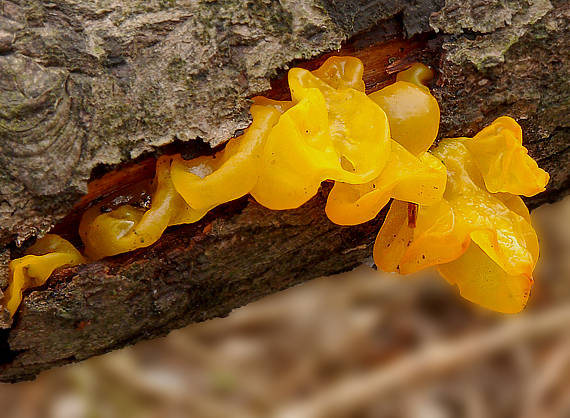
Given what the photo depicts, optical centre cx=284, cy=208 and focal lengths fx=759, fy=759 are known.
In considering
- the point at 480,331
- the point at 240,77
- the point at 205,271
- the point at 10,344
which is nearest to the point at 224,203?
the point at 205,271

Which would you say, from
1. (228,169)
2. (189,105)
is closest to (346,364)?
(228,169)

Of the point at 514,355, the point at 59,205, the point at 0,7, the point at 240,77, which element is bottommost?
the point at 514,355

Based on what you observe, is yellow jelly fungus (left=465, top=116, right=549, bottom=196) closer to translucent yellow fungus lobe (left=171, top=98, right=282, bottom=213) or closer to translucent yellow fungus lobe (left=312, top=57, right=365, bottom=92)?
translucent yellow fungus lobe (left=312, top=57, right=365, bottom=92)

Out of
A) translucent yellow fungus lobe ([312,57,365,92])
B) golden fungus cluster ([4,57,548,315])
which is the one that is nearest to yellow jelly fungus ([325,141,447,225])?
golden fungus cluster ([4,57,548,315])

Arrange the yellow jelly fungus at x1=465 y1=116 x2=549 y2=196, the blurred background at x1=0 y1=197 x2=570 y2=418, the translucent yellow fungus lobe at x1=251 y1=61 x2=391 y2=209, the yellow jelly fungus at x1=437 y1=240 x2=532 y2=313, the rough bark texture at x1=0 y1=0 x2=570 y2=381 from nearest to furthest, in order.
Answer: the rough bark texture at x1=0 y1=0 x2=570 y2=381 < the translucent yellow fungus lobe at x1=251 y1=61 x2=391 y2=209 < the yellow jelly fungus at x1=465 y1=116 x2=549 y2=196 < the yellow jelly fungus at x1=437 y1=240 x2=532 y2=313 < the blurred background at x1=0 y1=197 x2=570 y2=418

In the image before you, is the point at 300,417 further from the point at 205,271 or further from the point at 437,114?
the point at 437,114

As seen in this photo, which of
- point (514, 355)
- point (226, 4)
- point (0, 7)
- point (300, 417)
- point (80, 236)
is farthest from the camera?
point (514, 355)
